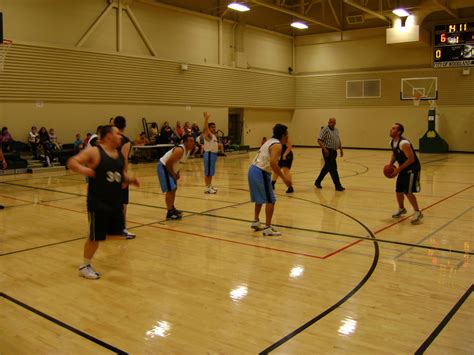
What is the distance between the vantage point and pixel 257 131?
2783 cm

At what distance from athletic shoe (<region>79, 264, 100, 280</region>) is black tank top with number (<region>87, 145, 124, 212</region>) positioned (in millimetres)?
716

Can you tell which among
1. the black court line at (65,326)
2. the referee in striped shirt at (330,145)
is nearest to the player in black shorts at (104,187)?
the black court line at (65,326)

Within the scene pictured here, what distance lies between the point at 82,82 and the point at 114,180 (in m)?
14.7

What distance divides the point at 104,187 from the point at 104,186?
0.04 feet

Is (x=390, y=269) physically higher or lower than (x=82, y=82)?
lower

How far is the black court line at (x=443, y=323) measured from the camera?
11.7 feet

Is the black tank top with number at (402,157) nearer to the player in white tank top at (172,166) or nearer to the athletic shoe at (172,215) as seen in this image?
the player in white tank top at (172,166)

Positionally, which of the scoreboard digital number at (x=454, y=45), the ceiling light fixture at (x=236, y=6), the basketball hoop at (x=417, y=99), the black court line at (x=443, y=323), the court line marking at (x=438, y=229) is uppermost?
the ceiling light fixture at (x=236, y=6)

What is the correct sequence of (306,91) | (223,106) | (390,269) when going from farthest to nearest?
(306,91) < (223,106) < (390,269)

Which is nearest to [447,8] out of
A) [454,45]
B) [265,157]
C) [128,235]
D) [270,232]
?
[454,45]

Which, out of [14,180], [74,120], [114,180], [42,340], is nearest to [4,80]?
[74,120]

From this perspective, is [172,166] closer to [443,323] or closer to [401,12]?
[443,323]

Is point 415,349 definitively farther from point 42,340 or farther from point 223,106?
point 223,106

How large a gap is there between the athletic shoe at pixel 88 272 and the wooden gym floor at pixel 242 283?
8 centimetres
